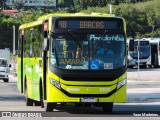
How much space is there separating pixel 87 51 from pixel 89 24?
911 millimetres

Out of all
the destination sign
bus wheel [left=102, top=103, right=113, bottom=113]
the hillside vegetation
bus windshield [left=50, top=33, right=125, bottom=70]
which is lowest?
the hillside vegetation

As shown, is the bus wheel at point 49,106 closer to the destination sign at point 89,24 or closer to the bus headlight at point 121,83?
the bus headlight at point 121,83

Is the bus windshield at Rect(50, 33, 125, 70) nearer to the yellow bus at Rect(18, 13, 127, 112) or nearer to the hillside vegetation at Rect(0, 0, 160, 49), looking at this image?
the yellow bus at Rect(18, 13, 127, 112)

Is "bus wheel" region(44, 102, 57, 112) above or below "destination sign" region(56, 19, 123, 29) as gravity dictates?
below

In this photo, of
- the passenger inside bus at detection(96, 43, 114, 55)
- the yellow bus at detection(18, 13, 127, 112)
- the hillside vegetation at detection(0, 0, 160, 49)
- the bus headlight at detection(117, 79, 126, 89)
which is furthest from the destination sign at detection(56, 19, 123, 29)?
the hillside vegetation at detection(0, 0, 160, 49)

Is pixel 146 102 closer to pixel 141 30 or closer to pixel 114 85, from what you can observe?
pixel 114 85

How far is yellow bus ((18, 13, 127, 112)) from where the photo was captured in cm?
2088

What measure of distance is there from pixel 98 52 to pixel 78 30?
0.91m

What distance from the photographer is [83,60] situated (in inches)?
830

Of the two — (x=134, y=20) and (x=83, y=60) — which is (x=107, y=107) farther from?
(x=134, y=20)

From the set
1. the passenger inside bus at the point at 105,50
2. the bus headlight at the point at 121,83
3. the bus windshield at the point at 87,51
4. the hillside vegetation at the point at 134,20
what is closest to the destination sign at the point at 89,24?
the bus windshield at the point at 87,51

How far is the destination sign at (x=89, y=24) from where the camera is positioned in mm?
21406

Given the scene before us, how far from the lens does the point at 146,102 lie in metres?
28.3

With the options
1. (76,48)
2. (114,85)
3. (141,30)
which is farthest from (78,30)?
(141,30)
